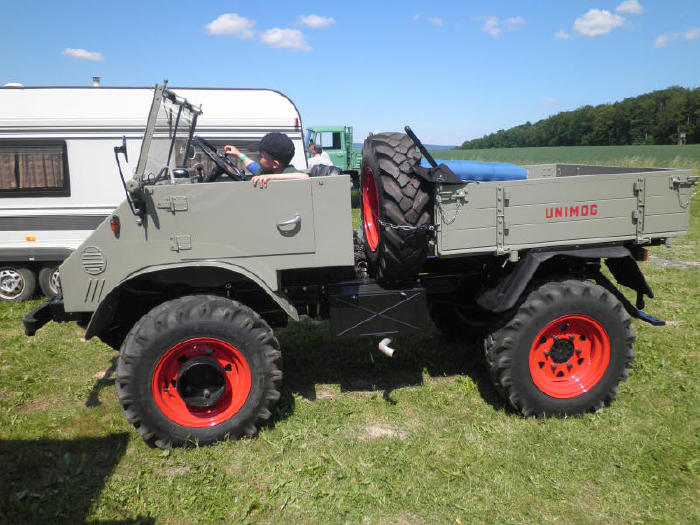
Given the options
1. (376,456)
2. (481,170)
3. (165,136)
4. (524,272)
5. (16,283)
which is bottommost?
(376,456)

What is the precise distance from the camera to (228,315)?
3.58 m

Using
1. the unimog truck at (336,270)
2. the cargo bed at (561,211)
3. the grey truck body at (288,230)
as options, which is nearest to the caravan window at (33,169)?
the unimog truck at (336,270)

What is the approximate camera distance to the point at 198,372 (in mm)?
3723

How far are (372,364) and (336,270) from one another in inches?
52.8

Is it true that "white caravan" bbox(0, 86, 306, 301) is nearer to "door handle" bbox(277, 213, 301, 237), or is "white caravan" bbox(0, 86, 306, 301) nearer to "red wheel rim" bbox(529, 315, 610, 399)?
"door handle" bbox(277, 213, 301, 237)

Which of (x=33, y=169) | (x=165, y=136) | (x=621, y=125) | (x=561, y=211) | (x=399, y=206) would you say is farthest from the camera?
(x=621, y=125)

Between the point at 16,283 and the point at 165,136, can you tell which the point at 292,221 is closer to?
the point at 165,136

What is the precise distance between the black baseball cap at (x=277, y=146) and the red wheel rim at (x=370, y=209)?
0.63 metres

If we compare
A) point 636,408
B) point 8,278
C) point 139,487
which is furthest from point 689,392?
point 8,278

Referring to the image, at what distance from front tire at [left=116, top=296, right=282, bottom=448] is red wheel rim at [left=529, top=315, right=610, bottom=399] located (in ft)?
6.53

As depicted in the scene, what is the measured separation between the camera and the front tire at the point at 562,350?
389 centimetres

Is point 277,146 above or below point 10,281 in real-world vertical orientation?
above

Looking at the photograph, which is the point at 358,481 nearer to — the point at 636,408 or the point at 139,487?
the point at 139,487

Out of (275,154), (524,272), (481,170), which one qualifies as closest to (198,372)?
(275,154)
